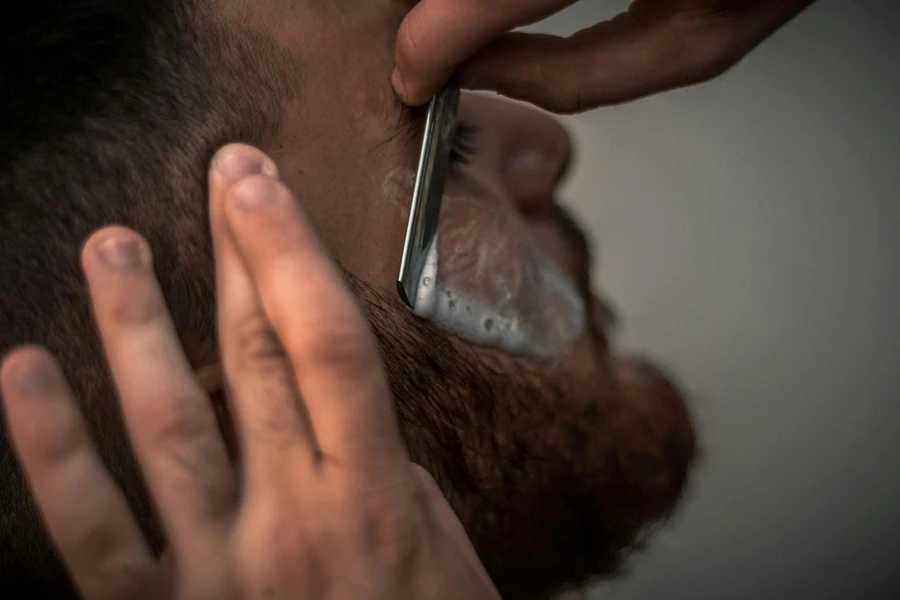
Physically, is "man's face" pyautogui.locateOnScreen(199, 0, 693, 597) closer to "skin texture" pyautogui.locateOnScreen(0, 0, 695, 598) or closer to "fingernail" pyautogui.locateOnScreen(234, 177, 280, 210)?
"skin texture" pyautogui.locateOnScreen(0, 0, 695, 598)

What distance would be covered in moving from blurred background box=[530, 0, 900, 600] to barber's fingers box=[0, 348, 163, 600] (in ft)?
1.97

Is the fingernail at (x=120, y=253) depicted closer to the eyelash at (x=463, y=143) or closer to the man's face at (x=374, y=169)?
the man's face at (x=374, y=169)

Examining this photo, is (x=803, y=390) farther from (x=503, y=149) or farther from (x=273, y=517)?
(x=273, y=517)

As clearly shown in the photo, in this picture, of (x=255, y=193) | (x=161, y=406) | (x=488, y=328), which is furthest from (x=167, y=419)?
(x=488, y=328)

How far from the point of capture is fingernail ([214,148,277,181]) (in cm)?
40

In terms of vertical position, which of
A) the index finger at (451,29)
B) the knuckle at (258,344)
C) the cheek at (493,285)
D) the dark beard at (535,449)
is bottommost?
the dark beard at (535,449)

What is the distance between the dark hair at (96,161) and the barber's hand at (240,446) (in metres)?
0.15

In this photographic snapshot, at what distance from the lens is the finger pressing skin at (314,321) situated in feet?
1.17

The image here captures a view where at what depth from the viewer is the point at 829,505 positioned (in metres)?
0.88

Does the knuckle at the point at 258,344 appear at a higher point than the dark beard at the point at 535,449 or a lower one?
higher

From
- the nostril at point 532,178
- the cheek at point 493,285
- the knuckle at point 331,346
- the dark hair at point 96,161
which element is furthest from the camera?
the nostril at point 532,178

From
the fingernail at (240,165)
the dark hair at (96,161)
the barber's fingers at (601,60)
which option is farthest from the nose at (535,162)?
the fingernail at (240,165)

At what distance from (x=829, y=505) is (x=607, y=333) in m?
0.32

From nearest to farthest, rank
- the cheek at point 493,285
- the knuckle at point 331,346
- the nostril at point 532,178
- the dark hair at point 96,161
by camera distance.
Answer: the knuckle at point 331,346 → the dark hair at point 96,161 → the cheek at point 493,285 → the nostril at point 532,178
